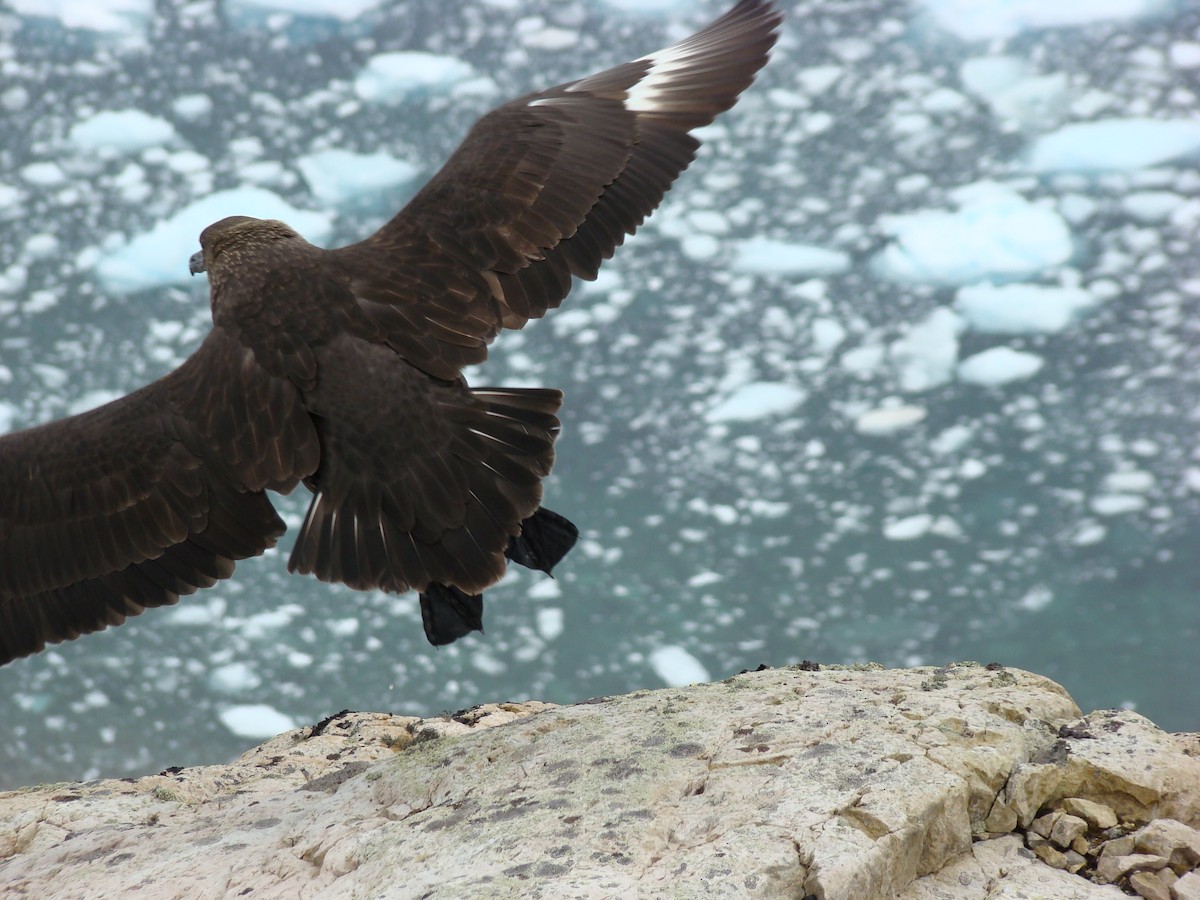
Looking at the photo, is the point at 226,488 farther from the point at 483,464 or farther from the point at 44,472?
the point at 483,464

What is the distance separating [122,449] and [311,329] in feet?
2.48

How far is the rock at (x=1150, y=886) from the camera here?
7.61 feet

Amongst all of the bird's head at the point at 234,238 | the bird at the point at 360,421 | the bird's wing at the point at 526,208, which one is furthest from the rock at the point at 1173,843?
the bird's head at the point at 234,238

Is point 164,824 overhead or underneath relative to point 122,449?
underneath

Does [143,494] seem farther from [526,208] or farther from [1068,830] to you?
[1068,830]

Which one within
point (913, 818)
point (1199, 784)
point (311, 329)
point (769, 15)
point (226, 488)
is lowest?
point (1199, 784)

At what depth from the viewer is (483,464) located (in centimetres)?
315

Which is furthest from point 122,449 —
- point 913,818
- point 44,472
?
point 913,818

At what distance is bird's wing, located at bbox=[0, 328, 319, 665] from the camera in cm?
334

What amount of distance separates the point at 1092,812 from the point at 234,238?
3.05 metres

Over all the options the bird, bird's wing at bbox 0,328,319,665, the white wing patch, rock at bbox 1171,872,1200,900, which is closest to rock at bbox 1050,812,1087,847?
rock at bbox 1171,872,1200,900

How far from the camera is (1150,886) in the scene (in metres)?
2.33

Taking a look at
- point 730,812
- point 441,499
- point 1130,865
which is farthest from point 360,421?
point 1130,865

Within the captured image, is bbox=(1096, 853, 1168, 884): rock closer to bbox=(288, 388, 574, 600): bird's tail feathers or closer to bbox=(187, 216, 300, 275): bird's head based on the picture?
bbox=(288, 388, 574, 600): bird's tail feathers
